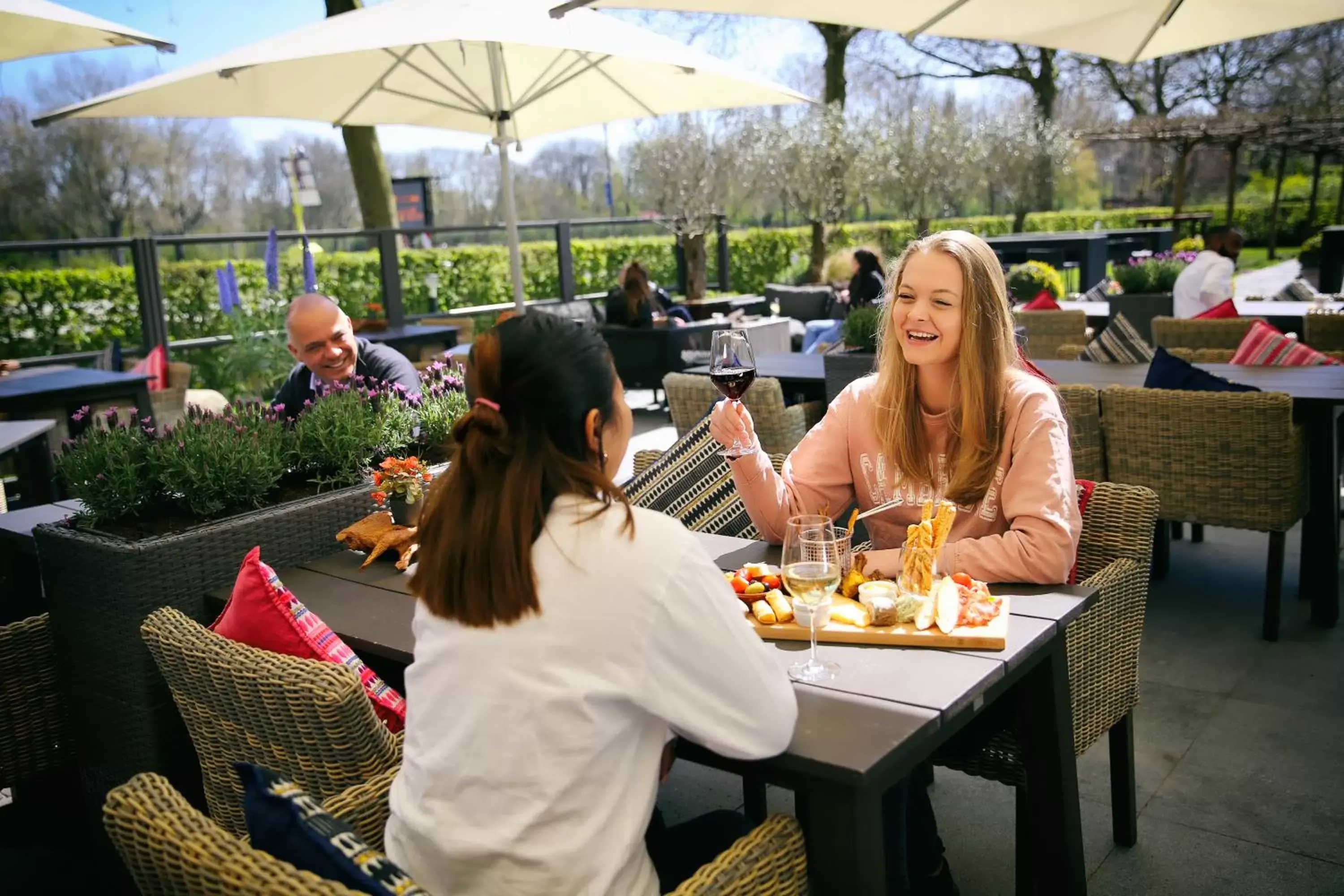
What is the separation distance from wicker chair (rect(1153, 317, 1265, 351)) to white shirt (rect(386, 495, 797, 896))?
549 centimetres

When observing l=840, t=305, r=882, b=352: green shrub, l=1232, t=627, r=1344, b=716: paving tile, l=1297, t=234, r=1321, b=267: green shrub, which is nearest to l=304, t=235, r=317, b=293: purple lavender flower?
l=840, t=305, r=882, b=352: green shrub

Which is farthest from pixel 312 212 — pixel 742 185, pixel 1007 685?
pixel 1007 685

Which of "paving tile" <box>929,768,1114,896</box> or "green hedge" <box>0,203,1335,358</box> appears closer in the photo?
"paving tile" <box>929,768,1114,896</box>

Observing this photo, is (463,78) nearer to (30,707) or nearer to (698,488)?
(698,488)

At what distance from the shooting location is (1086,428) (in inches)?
160

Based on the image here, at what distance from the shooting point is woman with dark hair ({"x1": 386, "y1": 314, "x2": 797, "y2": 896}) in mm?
1348

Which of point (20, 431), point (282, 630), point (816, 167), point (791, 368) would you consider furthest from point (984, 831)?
point (816, 167)

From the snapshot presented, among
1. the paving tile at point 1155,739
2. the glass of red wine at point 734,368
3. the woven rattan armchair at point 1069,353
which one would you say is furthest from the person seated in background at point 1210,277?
the glass of red wine at point 734,368

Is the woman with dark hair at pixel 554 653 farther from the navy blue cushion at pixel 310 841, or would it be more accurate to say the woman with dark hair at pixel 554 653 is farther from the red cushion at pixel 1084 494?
the red cushion at pixel 1084 494

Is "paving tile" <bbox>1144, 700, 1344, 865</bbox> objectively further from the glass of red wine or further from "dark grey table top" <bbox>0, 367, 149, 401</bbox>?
"dark grey table top" <bbox>0, 367, 149, 401</bbox>

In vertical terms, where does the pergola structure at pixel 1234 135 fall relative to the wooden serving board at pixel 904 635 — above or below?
above

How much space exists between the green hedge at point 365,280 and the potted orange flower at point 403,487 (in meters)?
2.66

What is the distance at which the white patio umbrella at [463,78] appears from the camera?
504cm

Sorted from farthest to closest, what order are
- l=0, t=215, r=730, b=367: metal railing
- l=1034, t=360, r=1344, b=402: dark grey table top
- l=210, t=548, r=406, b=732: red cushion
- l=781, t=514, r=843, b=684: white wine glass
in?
l=0, t=215, r=730, b=367: metal railing < l=1034, t=360, r=1344, b=402: dark grey table top < l=210, t=548, r=406, b=732: red cushion < l=781, t=514, r=843, b=684: white wine glass
